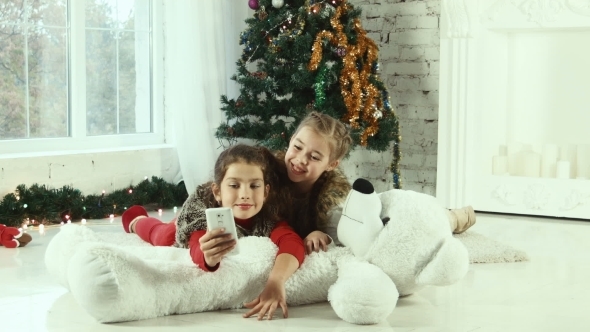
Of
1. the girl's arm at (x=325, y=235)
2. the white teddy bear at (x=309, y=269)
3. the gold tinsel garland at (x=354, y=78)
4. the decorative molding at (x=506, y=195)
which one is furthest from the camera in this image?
the decorative molding at (x=506, y=195)

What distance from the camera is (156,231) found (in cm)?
332

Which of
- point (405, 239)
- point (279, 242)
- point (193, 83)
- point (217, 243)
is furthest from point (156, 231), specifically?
point (193, 83)

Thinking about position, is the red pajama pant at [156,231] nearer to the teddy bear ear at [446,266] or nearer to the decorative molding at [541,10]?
the teddy bear ear at [446,266]

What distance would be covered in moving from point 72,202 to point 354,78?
1.57 metres

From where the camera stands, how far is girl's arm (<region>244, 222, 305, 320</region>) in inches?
98.2

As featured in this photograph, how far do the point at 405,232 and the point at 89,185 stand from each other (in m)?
2.55

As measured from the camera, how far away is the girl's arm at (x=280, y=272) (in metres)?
2.49

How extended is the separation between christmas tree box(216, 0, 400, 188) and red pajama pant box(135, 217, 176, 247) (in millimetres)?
1239

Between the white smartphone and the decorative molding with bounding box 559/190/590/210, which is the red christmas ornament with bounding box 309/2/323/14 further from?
the white smartphone

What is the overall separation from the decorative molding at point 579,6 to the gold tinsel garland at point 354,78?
3.41 ft

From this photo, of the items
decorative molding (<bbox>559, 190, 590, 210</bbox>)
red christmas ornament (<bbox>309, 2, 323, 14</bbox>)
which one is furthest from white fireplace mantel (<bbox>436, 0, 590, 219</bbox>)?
red christmas ornament (<bbox>309, 2, 323, 14</bbox>)

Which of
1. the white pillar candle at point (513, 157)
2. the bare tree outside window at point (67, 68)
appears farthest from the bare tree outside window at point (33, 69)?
the white pillar candle at point (513, 157)

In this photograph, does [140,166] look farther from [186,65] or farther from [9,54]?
[9,54]

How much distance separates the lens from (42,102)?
4.69 metres
